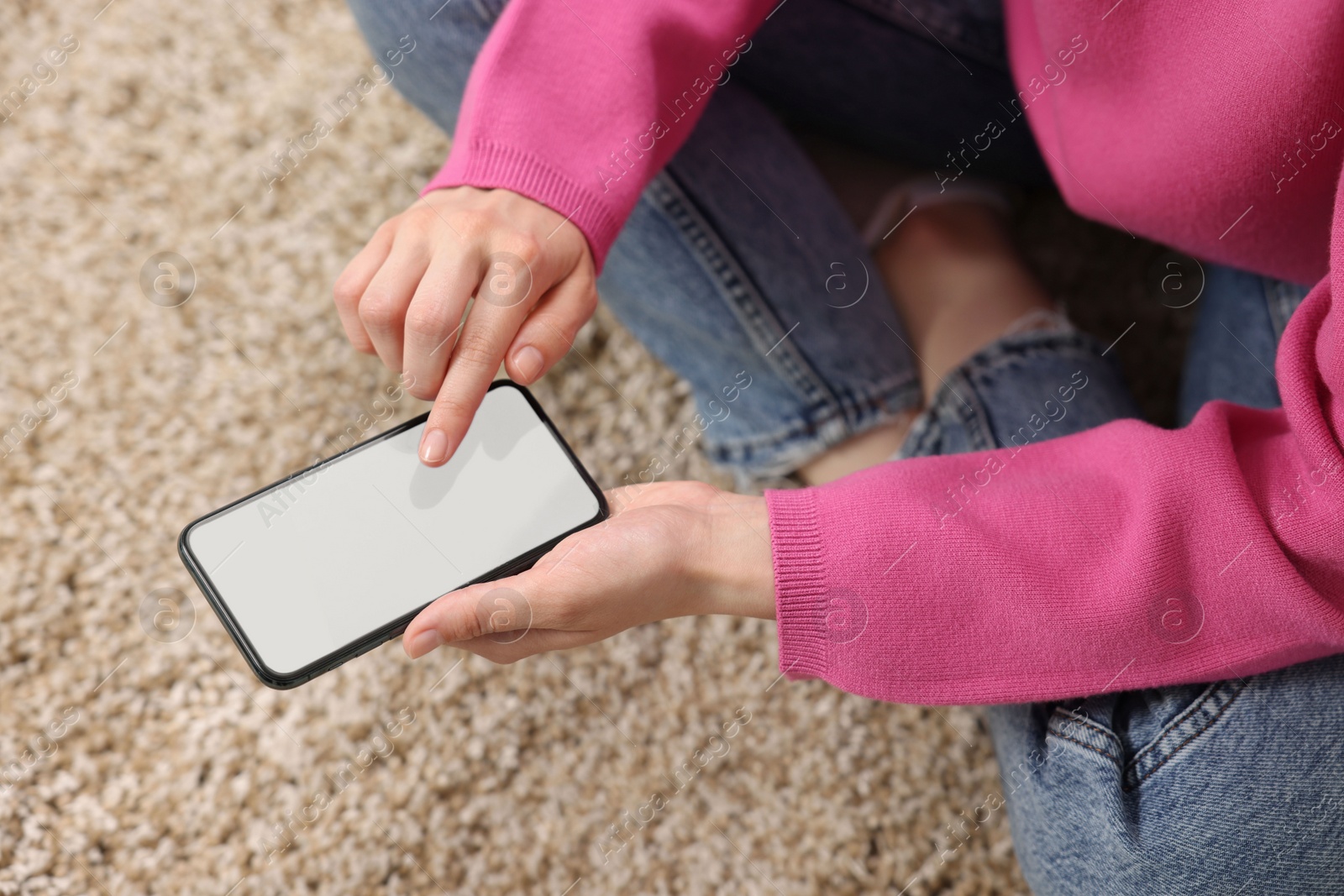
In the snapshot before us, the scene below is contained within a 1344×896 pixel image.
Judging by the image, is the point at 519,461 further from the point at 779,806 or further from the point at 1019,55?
the point at 1019,55

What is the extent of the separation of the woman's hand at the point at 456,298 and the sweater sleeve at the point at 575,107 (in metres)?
0.02

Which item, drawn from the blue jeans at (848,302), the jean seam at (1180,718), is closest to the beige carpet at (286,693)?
the blue jeans at (848,302)

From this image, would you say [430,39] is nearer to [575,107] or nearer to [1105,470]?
[575,107]

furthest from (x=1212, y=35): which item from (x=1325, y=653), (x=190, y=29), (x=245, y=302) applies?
(x=190, y=29)

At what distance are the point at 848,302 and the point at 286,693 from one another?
60cm

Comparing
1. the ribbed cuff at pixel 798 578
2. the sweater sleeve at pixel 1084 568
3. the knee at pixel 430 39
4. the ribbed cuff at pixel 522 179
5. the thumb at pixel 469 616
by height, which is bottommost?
the sweater sleeve at pixel 1084 568

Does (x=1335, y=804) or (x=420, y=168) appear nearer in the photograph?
(x=1335, y=804)

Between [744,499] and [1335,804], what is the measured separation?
1.36ft

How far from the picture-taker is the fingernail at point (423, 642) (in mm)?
512

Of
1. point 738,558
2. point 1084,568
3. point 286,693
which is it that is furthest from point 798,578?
point 286,693

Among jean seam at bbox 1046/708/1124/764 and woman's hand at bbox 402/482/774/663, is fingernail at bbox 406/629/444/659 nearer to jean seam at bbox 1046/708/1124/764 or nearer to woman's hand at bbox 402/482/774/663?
woman's hand at bbox 402/482/774/663

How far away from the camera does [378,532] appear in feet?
1.92

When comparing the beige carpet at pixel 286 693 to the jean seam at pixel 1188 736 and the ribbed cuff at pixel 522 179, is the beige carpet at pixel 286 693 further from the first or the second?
A: the ribbed cuff at pixel 522 179

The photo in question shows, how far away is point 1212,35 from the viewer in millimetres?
546
